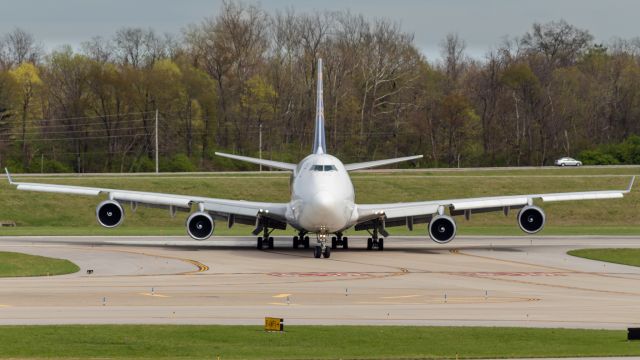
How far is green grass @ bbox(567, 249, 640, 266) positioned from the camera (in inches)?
2002

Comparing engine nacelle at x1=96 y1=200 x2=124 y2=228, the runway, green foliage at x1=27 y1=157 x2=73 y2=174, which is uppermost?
green foliage at x1=27 y1=157 x2=73 y2=174

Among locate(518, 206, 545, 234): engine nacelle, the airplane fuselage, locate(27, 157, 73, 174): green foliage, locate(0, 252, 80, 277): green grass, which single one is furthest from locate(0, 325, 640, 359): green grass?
locate(27, 157, 73, 174): green foliage

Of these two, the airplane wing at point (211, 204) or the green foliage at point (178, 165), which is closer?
the airplane wing at point (211, 204)

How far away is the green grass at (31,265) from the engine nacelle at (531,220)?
21.4 meters

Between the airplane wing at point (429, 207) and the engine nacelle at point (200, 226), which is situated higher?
the airplane wing at point (429, 207)

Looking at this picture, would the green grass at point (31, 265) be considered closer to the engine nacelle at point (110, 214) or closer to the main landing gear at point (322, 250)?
the engine nacelle at point (110, 214)

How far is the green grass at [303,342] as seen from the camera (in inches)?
981

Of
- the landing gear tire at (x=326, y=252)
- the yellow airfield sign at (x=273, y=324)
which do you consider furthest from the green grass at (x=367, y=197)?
the yellow airfield sign at (x=273, y=324)

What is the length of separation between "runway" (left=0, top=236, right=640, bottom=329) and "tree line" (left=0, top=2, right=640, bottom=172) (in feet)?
249

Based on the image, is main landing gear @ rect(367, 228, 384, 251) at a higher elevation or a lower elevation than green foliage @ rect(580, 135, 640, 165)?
lower

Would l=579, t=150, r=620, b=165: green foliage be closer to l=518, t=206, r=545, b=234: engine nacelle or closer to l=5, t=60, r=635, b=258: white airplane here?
l=5, t=60, r=635, b=258: white airplane

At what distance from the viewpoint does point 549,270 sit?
4638 cm

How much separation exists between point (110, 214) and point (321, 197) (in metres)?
12.3

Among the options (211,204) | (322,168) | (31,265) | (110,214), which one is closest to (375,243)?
(211,204)
